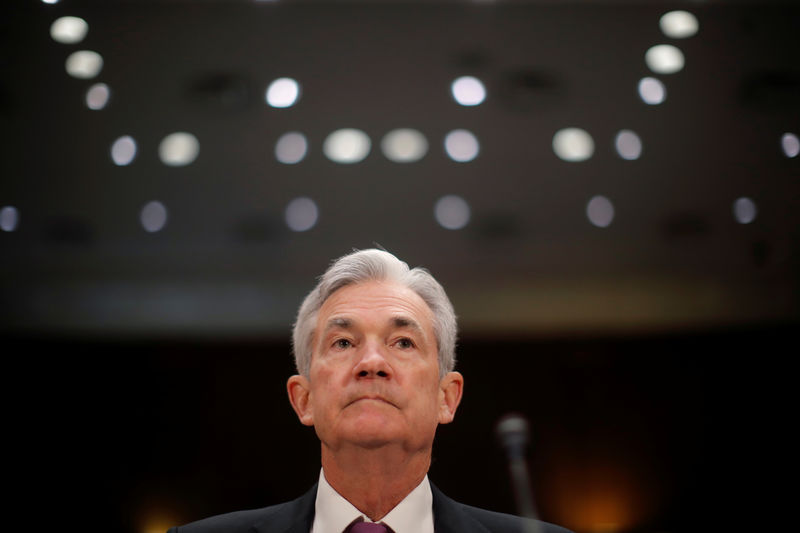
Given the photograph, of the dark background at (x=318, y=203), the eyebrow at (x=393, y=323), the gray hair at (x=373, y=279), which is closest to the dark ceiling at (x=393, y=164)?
the dark background at (x=318, y=203)

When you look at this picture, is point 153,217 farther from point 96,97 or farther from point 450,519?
point 450,519

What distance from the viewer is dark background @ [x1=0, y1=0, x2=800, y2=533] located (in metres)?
2.66

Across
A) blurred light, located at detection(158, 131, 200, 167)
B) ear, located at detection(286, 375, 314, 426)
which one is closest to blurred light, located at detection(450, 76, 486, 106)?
blurred light, located at detection(158, 131, 200, 167)

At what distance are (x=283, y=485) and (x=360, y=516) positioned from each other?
4.81 ft

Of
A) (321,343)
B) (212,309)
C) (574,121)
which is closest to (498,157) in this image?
(574,121)

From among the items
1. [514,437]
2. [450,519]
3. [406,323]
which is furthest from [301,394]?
[514,437]

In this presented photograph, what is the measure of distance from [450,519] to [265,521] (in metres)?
0.40

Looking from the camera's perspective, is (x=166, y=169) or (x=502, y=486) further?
(x=502, y=486)

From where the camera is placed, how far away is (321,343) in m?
1.61

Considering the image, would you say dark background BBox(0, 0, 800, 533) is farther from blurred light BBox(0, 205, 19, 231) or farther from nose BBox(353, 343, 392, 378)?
nose BBox(353, 343, 392, 378)

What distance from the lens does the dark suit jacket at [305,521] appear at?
1.57m

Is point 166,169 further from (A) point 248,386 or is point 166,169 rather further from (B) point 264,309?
(A) point 248,386

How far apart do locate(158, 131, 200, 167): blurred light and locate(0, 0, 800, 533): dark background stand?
32 mm

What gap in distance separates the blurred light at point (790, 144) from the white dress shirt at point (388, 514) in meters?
1.93
